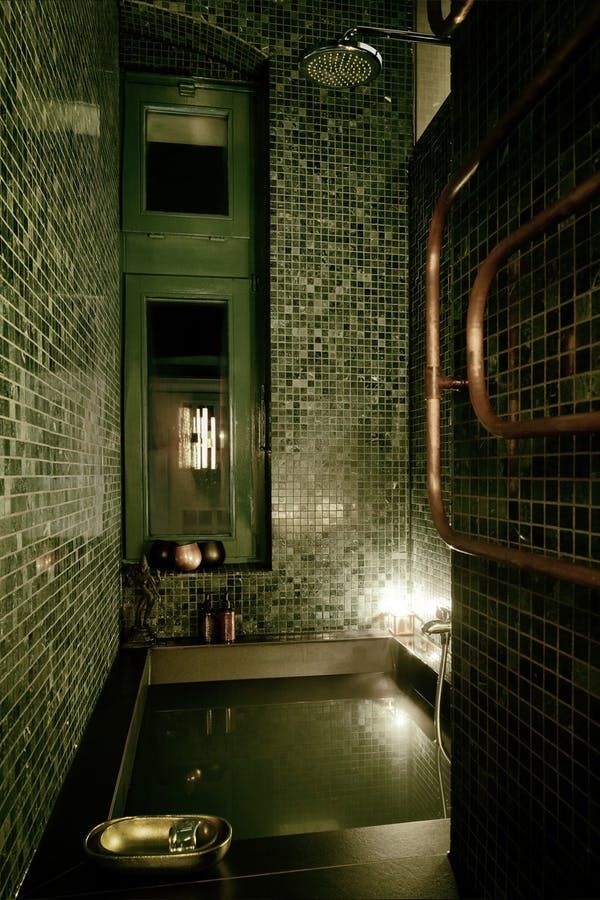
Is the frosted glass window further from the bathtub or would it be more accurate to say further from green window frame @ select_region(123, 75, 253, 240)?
the bathtub

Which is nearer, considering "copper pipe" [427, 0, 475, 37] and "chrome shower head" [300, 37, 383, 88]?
"copper pipe" [427, 0, 475, 37]

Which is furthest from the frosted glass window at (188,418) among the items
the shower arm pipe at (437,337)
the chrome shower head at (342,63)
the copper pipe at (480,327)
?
the copper pipe at (480,327)

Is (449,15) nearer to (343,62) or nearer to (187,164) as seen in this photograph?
(343,62)

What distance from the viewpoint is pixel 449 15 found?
1463 millimetres

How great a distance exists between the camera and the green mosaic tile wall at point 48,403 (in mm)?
1312

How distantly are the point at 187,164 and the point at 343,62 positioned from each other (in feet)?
4.44

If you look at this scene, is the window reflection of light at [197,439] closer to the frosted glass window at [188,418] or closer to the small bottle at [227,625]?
the frosted glass window at [188,418]

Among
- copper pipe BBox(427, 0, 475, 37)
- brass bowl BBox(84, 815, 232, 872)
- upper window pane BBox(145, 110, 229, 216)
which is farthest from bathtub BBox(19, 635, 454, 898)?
upper window pane BBox(145, 110, 229, 216)

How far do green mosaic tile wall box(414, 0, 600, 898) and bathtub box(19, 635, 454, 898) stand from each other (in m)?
0.24

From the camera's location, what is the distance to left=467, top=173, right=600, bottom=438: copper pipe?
89cm

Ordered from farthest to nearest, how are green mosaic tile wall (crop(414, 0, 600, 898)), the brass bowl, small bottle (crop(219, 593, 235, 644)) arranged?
small bottle (crop(219, 593, 235, 644)), the brass bowl, green mosaic tile wall (crop(414, 0, 600, 898))

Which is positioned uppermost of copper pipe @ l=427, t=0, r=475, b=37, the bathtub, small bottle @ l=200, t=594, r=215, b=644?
copper pipe @ l=427, t=0, r=475, b=37

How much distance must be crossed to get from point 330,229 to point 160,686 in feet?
8.74

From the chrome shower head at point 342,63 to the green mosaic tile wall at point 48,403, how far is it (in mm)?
916
